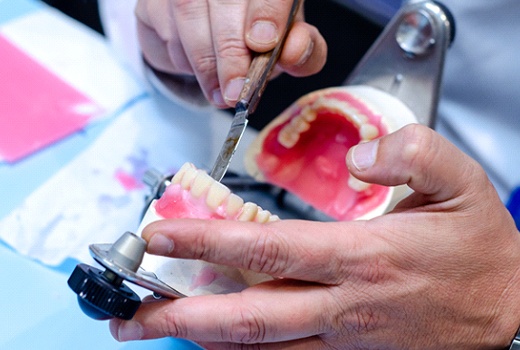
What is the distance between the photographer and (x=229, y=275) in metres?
0.70

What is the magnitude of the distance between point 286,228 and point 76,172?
652mm

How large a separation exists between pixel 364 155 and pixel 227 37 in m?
0.31

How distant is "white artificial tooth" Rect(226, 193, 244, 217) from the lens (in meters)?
0.68

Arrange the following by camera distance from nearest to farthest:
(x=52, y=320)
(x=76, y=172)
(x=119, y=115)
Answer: (x=52, y=320)
(x=76, y=172)
(x=119, y=115)

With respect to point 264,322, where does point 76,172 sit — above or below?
below

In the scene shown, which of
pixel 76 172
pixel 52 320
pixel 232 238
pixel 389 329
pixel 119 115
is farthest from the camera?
pixel 119 115

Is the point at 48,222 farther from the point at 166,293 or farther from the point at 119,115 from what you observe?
the point at 166,293

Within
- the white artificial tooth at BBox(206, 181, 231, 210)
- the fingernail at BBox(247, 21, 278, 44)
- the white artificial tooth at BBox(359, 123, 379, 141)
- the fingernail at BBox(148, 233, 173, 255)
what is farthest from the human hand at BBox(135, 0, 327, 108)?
the fingernail at BBox(148, 233, 173, 255)

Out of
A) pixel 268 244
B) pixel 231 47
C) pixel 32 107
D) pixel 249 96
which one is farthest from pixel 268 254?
pixel 32 107

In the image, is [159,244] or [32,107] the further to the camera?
[32,107]

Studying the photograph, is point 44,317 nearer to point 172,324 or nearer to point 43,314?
point 43,314

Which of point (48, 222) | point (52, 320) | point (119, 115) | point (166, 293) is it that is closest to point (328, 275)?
point (166, 293)

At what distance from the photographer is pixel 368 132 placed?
3.10 ft

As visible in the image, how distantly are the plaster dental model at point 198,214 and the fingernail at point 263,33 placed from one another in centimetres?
25
